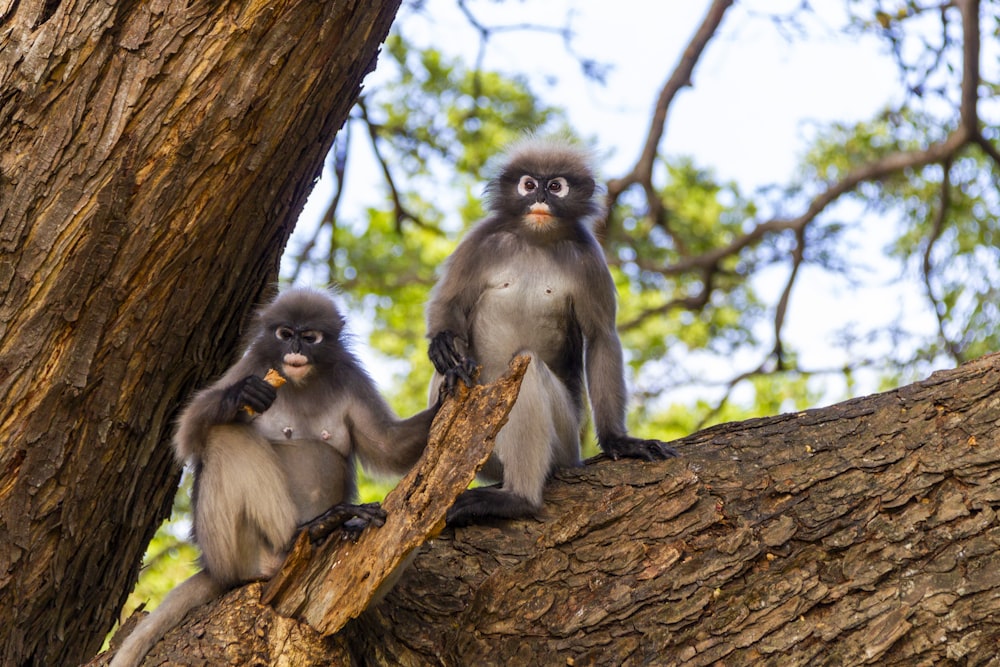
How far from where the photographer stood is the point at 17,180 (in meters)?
3.65

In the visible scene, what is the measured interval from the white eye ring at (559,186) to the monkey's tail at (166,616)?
8.00ft

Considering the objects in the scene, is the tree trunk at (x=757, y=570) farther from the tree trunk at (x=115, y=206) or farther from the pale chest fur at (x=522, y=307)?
the pale chest fur at (x=522, y=307)

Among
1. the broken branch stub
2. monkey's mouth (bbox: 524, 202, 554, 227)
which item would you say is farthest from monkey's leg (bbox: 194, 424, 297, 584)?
monkey's mouth (bbox: 524, 202, 554, 227)

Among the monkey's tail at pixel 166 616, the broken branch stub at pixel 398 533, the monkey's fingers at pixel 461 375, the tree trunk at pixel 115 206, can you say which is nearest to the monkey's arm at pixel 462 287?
the monkey's fingers at pixel 461 375

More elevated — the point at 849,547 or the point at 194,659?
the point at 849,547

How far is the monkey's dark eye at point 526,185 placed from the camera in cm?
519

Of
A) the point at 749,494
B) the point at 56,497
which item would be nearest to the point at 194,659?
the point at 56,497

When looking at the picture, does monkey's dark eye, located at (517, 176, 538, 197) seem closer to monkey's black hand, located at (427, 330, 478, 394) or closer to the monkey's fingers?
monkey's black hand, located at (427, 330, 478, 394)

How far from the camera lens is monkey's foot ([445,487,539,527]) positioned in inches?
164

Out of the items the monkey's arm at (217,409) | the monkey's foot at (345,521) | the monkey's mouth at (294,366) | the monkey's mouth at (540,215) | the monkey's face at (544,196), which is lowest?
the monkey's foot at (345,521)

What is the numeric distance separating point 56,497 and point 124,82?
4.84ft

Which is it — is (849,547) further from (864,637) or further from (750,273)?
(750,273)

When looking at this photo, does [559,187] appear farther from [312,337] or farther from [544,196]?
[312,337]

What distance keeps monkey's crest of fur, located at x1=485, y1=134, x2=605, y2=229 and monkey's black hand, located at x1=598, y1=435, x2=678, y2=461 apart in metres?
1.22
